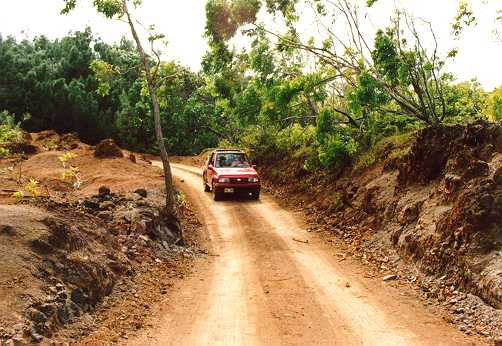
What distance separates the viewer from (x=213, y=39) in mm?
20922

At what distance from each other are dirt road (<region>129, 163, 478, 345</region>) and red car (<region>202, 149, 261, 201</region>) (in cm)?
608

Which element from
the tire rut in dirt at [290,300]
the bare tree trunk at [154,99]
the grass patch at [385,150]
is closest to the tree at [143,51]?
the bare tree trunk at [154,99]

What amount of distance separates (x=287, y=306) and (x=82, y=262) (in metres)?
3.82

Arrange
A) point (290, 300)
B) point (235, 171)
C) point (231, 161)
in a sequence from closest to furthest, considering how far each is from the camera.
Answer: point (290, 300), point (235, 171), point (231, 161)

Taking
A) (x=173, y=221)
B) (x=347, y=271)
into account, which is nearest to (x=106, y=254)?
(x=173, y=221)

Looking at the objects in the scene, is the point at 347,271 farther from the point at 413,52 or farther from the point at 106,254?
the point at 413,52

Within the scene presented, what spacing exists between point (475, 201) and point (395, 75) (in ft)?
21.5

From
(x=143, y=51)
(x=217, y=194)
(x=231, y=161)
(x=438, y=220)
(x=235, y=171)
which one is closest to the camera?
(x=438, y=220)

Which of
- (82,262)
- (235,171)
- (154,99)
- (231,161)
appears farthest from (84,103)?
(82,262)

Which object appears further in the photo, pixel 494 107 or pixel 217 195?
pixel 217 195

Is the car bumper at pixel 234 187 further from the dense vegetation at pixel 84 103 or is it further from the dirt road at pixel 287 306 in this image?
the dense vegetation at pixel 84 103

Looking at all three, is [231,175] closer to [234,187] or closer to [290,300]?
[234,187]

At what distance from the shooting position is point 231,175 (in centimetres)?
1997

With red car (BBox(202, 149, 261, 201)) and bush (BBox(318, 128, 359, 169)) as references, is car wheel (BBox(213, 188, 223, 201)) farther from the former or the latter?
bush (BBox(318, 128, 359, 169))
